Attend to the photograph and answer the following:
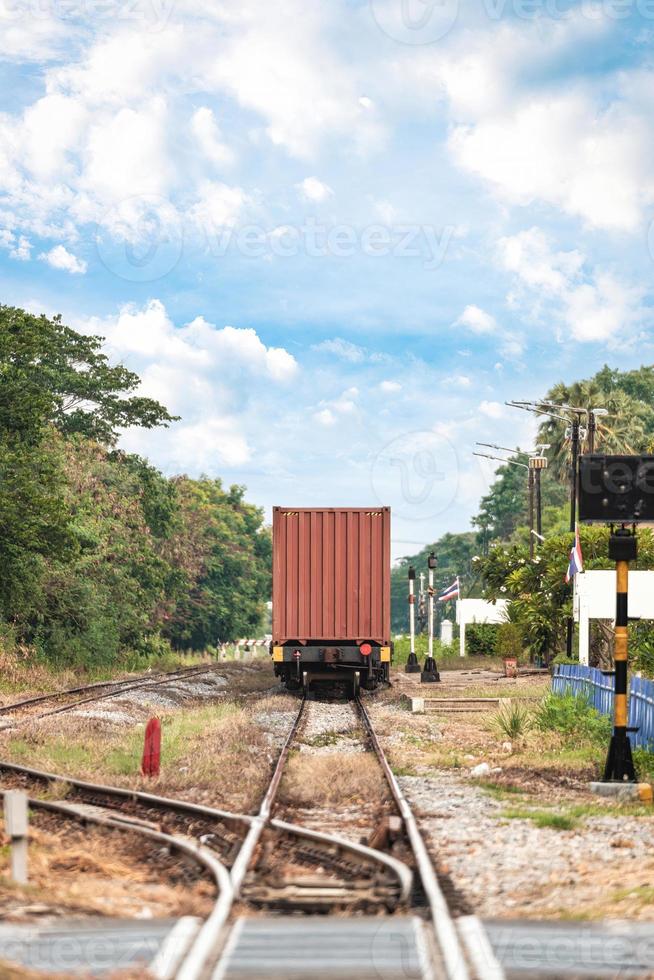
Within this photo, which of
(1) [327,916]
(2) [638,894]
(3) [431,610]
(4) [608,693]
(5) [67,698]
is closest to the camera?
(1) [327,916]

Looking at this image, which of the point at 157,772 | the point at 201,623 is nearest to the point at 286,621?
the point at 157,772

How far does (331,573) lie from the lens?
28.1 m

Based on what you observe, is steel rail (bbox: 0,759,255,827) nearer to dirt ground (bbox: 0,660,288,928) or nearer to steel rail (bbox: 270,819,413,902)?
dirt ground (bbox: 0,660,288,928)

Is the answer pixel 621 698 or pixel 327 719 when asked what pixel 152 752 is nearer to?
pixel 621 698

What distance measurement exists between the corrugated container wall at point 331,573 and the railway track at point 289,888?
1524cm

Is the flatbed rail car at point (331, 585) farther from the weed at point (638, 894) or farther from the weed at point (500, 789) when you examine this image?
the weed at point (638, 894)

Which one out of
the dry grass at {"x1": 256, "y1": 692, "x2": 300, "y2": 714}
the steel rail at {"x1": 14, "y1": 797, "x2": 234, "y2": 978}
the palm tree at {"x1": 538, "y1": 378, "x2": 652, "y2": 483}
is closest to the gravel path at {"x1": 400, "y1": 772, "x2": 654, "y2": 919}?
the steel rail at {"x1": 14, "y1": 797, "x2": 234, "y2": 978}

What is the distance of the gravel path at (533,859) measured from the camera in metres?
7.85

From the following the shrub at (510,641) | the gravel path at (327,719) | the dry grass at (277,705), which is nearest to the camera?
the gravel path at (327,719)

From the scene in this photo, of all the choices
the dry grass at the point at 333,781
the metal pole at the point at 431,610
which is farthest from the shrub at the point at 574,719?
the metal pole at the point at 431,610

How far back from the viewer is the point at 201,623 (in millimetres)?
80875

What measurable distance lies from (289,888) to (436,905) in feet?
4.10

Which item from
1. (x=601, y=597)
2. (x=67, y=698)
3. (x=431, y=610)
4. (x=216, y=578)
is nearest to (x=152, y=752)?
(x=67, y=698)

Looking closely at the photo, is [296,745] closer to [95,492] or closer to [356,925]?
[356,925]
